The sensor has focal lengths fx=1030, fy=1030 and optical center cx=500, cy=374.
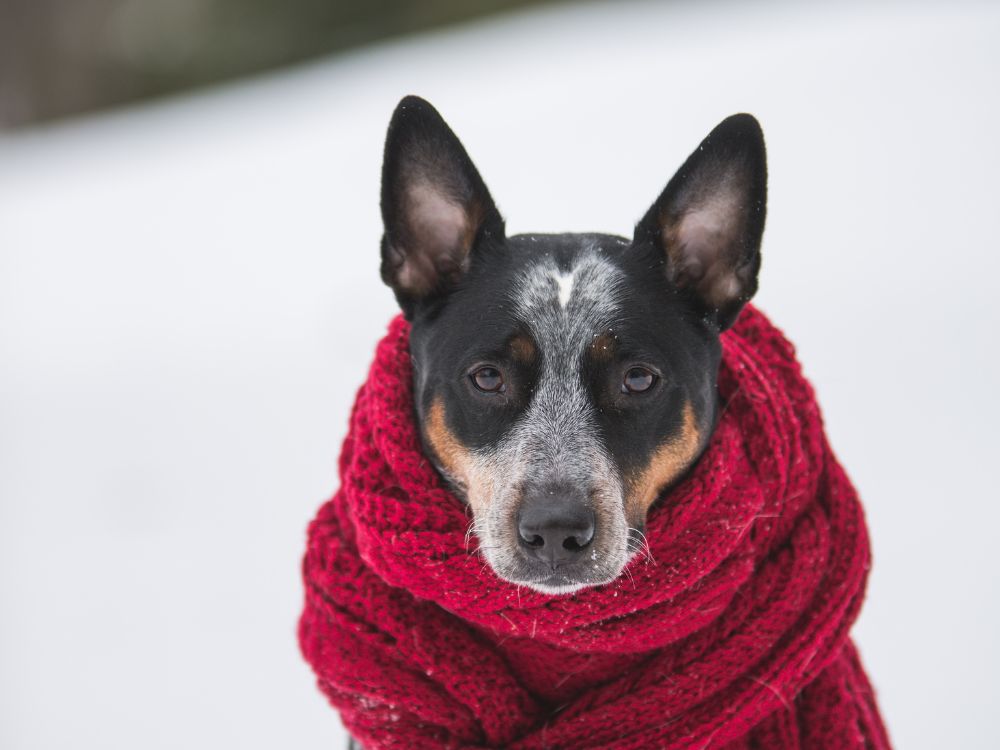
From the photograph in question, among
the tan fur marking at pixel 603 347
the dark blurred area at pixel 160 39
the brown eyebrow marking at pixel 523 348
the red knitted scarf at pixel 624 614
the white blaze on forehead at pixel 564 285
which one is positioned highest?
the dark blurred area at pixel 160 39

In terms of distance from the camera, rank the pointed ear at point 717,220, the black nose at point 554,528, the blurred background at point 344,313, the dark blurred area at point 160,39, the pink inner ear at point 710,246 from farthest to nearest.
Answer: the dark blurred area at point 160,39 < the blurred background at point 344,313 < the pink inner ear at point 710,246 < the pointed ear at point 717,220 < the black nose at point 554,528

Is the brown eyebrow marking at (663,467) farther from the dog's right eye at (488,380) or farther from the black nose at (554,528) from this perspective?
the dog's right eye at (488,380)

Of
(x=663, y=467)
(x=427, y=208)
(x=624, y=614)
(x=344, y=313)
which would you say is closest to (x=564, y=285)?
(x=427, y=208)

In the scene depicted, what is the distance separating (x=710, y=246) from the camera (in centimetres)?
263

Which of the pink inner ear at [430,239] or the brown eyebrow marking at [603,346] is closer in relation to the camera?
the brown eyebrow marking at [603,346]

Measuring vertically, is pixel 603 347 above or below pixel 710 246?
below

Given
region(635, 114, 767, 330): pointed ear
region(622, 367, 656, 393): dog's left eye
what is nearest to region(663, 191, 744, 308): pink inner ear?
region(635, 114, 767, 330): pointed ear

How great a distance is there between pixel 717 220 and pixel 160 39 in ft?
48.5

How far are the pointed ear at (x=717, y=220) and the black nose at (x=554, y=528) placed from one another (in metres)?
0.71

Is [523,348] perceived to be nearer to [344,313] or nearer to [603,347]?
[603,347]

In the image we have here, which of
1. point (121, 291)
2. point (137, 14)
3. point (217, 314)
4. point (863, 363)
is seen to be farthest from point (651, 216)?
point (137, 14)

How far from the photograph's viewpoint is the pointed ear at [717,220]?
245cm

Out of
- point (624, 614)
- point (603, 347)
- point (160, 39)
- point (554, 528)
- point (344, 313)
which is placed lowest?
point (624, 614)

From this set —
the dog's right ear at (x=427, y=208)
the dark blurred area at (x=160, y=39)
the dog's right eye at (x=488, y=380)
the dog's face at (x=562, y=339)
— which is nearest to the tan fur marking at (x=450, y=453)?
the dog's face at (x=562, y=339)
